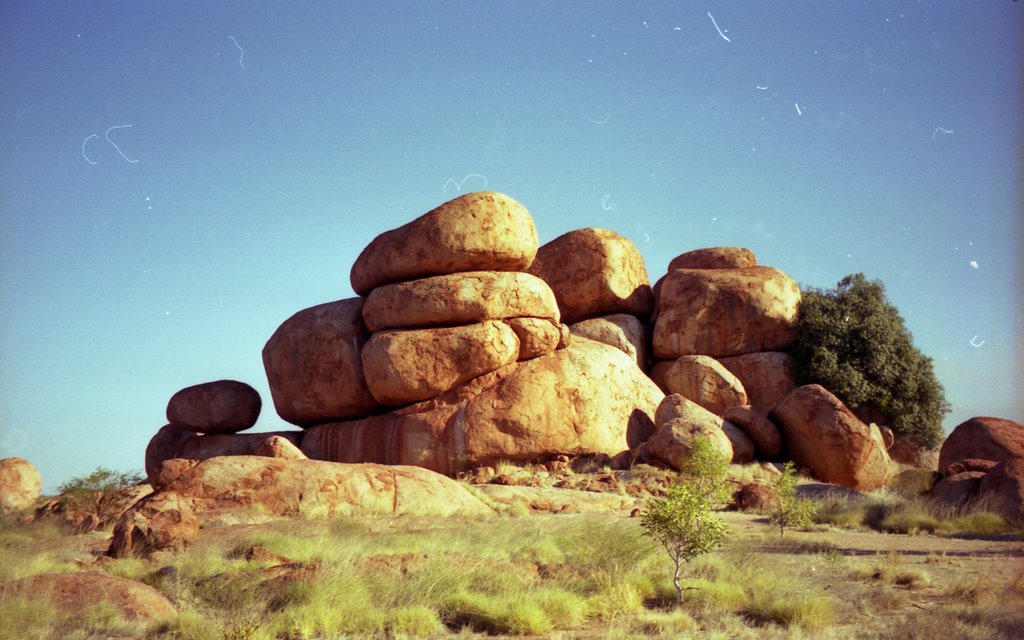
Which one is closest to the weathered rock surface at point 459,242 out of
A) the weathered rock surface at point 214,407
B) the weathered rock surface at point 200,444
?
the weathered rock surface at point 214,407

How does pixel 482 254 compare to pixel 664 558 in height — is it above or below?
above

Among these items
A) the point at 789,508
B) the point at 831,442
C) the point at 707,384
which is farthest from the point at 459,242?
the point at 789,508

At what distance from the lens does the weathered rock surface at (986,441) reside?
2002 centimetres

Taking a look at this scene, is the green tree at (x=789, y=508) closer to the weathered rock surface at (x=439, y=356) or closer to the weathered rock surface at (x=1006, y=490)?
the weathered rock surface at (x=1006, y=490)

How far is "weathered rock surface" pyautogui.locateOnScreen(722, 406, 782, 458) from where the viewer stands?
2373 cm

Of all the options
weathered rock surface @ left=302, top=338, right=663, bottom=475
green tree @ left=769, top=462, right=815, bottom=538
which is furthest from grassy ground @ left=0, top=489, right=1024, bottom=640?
weathered rock surface @ left=302, top=338, right=663, bottom=475

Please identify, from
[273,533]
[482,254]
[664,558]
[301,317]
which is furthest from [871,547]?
[301,317]

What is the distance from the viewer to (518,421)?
2284 centimetres

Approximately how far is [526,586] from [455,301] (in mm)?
14465

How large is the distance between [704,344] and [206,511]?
62.7ft

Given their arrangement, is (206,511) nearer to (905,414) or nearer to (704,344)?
(704,344)

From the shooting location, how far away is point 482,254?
81.1 feet

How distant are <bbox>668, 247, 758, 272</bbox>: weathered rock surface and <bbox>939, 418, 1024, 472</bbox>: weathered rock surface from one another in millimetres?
12065

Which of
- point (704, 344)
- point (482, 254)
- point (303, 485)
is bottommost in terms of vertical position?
point (303, 485)
